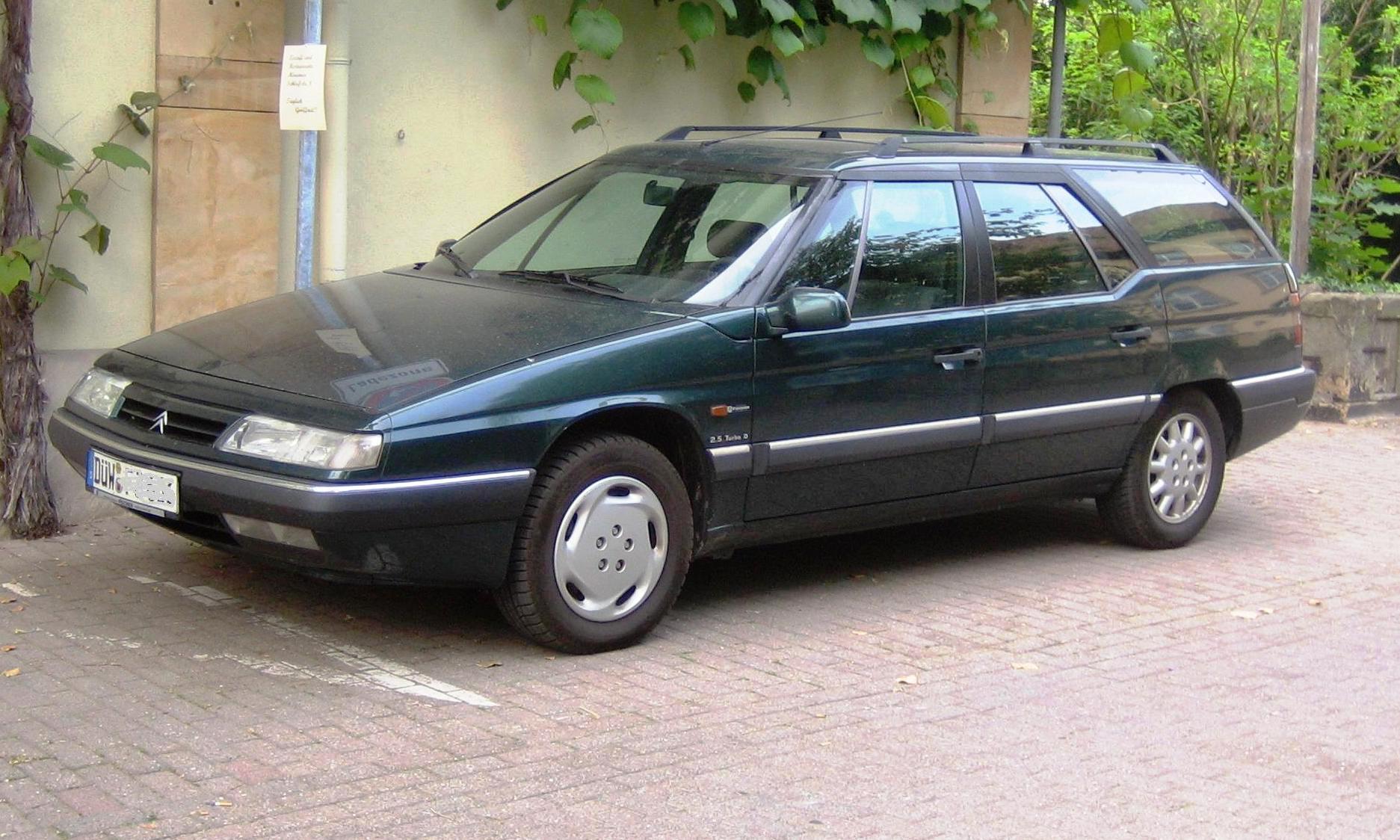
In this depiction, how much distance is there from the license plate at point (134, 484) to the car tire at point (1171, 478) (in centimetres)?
411

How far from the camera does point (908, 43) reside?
34.0ft

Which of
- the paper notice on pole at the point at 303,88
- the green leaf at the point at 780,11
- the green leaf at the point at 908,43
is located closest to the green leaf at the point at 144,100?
the paper notice on pole at the point at 303,88

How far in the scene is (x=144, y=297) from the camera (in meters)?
7.52

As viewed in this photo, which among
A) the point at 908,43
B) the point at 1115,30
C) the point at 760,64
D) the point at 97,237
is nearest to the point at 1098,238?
the point at 760,64

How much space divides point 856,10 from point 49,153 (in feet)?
15.6

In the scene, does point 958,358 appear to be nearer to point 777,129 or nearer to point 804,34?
point 777,129

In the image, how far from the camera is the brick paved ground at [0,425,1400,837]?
13.8 ft

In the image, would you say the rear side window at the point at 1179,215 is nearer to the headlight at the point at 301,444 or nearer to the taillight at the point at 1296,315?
the taillight at the point at 1296,315

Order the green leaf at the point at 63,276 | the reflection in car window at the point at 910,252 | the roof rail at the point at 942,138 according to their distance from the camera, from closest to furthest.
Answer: the reflection in car window at the point at 910,252 → the green leaf at the point at 63,276 → the roof rail at the point at 942,138

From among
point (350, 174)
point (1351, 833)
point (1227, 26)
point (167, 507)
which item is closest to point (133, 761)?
point (167, 507)

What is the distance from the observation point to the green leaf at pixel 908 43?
10344mm

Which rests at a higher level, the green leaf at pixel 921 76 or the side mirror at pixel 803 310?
the green leaf at pixel 921 76

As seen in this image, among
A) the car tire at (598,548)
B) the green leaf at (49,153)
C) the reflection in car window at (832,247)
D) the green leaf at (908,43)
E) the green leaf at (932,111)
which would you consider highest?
the green leaf at (908,43)

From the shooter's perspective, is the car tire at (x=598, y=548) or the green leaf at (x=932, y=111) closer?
the car tire at (x=598, y=548)
